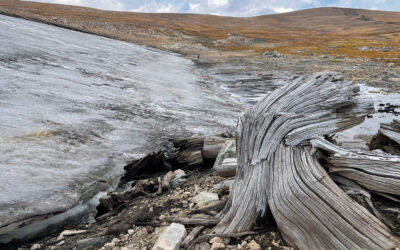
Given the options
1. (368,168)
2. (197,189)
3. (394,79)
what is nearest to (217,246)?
(368,168)

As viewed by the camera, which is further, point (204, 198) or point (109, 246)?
point (204, 198)

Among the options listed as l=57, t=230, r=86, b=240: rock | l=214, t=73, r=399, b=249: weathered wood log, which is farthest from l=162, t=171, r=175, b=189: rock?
l=214, t=73, r=399, b=249: weathered wood log

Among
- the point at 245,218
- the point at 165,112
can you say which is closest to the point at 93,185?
the point at 245,218

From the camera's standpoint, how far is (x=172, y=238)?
13.8 feet

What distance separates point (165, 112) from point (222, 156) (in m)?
7.16

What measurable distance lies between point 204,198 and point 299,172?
6.38 ft

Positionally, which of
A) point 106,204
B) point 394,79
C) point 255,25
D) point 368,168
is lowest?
point 106,204

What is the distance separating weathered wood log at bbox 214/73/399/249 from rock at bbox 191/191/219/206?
77cm

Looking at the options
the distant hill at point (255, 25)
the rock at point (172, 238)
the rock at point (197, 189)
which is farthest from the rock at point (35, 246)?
the distant hill at point (255, 25)

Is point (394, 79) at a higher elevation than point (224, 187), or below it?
higher

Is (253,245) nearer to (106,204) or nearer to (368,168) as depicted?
(368,168)

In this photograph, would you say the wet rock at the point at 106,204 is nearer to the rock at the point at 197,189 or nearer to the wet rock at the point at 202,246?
the rock at the point at 197,189

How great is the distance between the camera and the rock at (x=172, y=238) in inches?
160

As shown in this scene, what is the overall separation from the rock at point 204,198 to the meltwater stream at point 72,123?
104 inches
